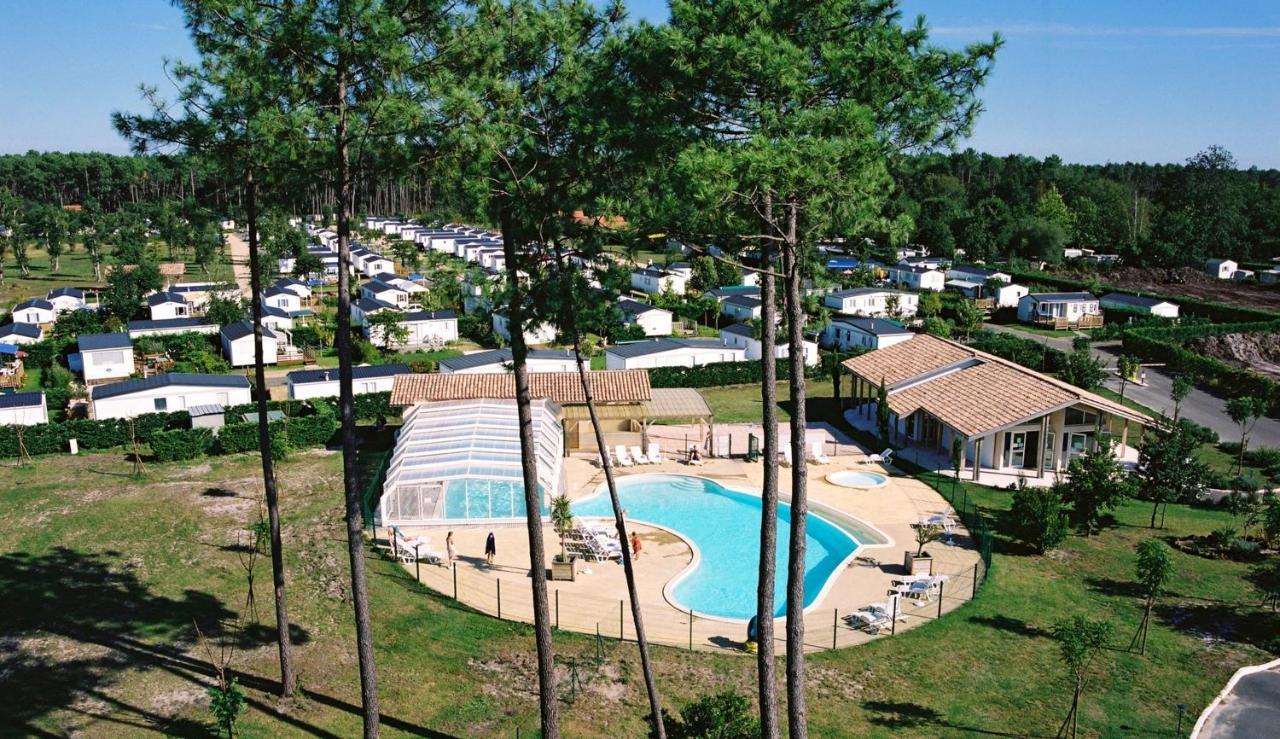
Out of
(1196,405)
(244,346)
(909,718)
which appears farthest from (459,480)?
(1196,405)

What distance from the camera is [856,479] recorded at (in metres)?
32.8

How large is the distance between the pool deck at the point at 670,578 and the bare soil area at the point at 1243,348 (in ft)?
113

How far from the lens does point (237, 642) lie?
19.5 meters

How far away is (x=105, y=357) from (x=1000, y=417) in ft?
149

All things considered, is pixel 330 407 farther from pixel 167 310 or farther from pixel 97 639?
pixel 167 310

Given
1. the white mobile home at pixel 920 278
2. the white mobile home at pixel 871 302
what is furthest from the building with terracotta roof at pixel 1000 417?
the white mobile home at pixel 920 278

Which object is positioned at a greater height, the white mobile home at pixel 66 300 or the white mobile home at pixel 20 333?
the white mobile home at pixel 66 300

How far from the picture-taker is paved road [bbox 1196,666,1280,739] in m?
16.5

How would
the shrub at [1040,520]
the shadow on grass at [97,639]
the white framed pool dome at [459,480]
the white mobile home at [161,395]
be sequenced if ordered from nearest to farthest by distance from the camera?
the shadow on grass at [97,639] → the shrub at [1040,520] → the white framed pool dome at [459,480] → the white mobile home at [161,395]

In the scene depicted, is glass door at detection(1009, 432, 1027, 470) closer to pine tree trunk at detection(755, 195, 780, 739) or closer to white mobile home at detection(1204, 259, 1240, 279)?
pine tree trunk at detection(755, 195, 780, 739)

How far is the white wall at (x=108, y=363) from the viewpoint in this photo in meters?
48.5

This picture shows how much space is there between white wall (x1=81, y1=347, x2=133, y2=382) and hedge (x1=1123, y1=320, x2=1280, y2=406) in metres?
55.7

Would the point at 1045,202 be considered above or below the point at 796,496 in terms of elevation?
above

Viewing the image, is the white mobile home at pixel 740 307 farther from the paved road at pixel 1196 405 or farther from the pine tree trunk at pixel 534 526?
the pine tree trunk at pixel 534 526
